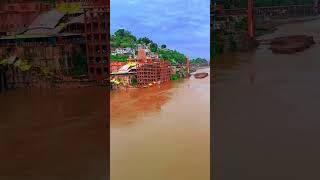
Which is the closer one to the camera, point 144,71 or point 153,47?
point 153,47

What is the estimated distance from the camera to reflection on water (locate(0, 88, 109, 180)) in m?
2.95

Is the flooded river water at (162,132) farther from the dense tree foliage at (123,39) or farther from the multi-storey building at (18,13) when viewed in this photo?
the multi-storey building at (18,13)

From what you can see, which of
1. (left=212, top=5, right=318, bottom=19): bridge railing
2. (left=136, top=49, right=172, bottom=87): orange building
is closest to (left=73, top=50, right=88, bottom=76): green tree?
(left=136, top=49, right=172, bottom=87): orange building

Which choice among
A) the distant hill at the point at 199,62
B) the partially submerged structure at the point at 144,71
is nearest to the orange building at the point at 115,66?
the partially submerged structure at the point at 144,71

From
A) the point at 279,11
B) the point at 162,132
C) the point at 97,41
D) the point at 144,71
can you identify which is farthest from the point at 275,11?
the point at 97,41

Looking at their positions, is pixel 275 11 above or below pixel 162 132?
above

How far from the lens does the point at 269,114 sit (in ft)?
8.86

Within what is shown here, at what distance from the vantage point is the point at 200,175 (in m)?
2.81

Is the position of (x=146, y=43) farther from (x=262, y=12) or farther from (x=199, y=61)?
(x=262, y=12)

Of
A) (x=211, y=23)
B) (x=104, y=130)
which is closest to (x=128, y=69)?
(x=104, y=130)

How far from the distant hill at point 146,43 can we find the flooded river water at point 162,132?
174 millimetres

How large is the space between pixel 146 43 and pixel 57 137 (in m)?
0.91

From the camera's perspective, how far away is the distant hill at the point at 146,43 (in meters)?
2.90

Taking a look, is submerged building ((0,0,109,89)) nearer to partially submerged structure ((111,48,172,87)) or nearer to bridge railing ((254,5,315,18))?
partially submerged structure ((111,48,172,87))
